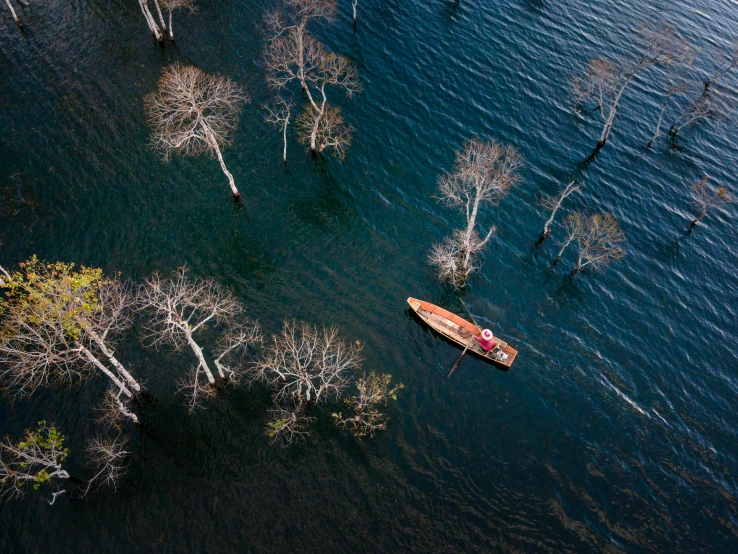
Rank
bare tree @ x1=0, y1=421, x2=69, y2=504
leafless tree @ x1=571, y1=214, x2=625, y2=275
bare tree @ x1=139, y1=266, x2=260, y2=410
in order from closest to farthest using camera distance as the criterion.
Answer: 1. bare tree @ x1=0, y1=421, x2=69, y2=504
2. bare tree @ x1=139, y1=266, x2=260, y2=410
3. leafless tree @ x1=571, y1=214, x2=625, y2=275

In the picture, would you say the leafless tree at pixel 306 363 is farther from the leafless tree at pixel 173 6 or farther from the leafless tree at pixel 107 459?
the leafless tree at pixel 173 6

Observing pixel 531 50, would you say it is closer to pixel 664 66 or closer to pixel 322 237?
pixel 664 66

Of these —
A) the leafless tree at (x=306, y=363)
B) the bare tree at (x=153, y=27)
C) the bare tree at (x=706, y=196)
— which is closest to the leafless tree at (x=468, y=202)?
the leafless tree at (x=306, y=363)

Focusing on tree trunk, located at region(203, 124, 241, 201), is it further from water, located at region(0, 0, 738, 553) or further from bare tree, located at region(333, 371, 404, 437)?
bare tree, located at region(333, 371, 404, 437)

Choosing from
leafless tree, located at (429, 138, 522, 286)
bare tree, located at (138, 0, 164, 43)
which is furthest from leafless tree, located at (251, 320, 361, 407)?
bare tree, located at (138, 0, 164, 43)

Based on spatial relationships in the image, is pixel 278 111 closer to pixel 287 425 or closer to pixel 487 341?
pixel 487 341

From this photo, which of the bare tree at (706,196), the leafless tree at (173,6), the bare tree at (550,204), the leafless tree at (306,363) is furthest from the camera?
the leafless tree at (173,6)
